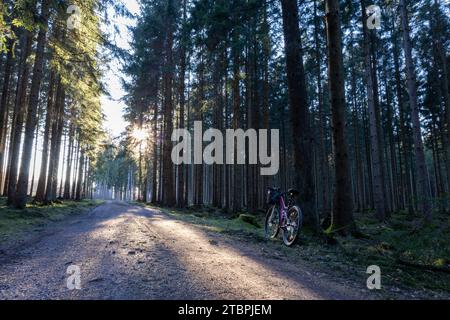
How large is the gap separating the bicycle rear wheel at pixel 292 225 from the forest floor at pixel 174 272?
406mm

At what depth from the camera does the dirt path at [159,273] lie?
293cm

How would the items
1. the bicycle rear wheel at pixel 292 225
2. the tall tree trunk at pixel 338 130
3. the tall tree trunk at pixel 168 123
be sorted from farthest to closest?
the tall tree trunk at pixel 168 123 → the tall tree trunk at pixel 338 130 → the bicycle rear wheel at pixel 292 225

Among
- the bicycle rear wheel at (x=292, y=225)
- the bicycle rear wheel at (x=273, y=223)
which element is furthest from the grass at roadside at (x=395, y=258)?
the bicycle rear wheel at (x=273, y=223)

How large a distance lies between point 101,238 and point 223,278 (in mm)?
3964

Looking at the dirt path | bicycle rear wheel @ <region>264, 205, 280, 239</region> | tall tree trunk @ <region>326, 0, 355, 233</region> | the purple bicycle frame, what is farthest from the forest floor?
tall tree trunk @ <region>326, 0, 355, 233</region>

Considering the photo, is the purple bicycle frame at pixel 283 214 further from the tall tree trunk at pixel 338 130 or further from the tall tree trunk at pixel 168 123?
the tall tree trunk at pixel 168 123

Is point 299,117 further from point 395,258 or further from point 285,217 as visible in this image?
point 395,258

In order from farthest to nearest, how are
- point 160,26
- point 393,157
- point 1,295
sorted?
point 393,157 < point 160,26 < point 1,295

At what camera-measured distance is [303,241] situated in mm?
6637

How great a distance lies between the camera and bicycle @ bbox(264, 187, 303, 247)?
6.34 m

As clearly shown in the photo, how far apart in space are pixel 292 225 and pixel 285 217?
1.55 feet
